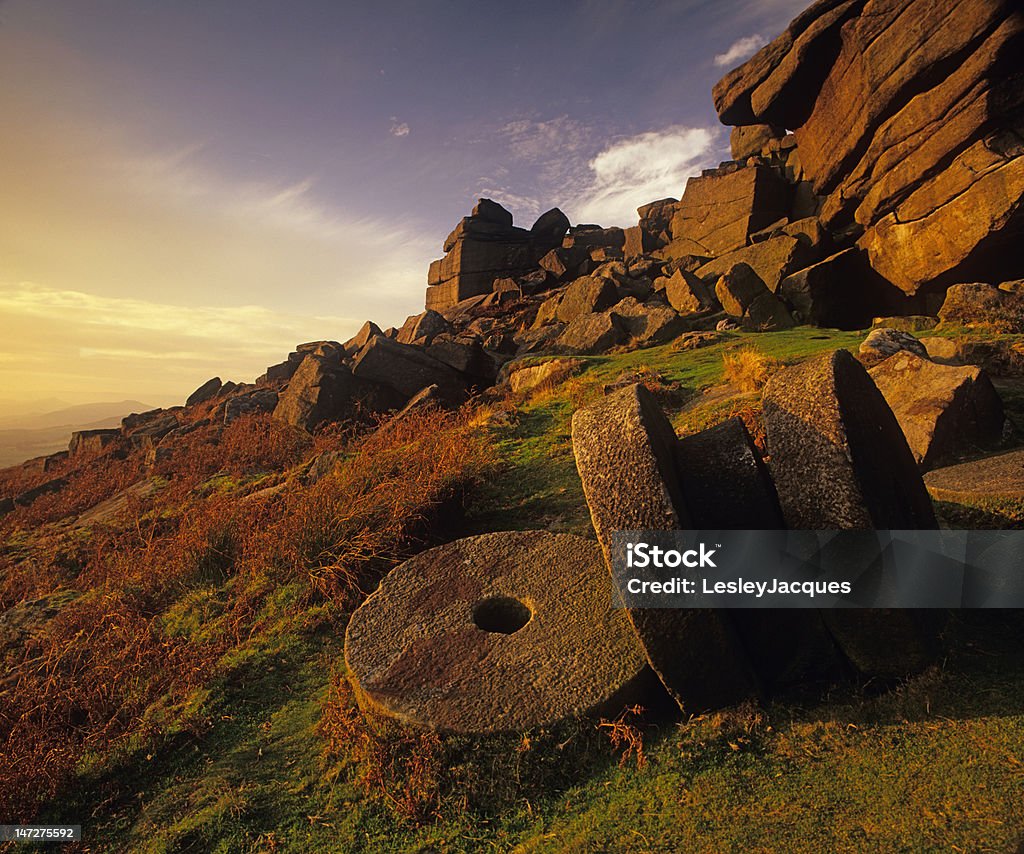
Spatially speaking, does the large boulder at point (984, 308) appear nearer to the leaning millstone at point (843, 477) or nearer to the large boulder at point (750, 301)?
the large boulder at point (750, 301)

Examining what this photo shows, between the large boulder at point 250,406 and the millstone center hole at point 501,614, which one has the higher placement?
the large boulder at point 250,406

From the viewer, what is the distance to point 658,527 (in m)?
2.65

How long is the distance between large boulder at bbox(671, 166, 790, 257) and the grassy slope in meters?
22.2

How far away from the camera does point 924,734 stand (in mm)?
2490

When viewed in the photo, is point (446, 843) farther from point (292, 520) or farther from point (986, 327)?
point (986, 327)

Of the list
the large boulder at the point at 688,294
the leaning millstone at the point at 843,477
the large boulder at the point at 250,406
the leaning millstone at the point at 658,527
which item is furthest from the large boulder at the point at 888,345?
the large boulder at the point at 250,406

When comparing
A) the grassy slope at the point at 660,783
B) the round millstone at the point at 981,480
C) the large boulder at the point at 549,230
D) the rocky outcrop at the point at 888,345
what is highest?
the large boulder at the point at 549,230

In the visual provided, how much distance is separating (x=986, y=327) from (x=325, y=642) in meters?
11.0

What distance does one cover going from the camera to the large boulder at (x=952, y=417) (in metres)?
4.98

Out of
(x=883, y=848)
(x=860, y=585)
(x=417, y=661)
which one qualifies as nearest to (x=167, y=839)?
(x=417, y=661)

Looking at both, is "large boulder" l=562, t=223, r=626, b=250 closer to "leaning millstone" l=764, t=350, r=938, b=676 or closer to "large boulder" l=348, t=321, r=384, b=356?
"large boulder" l=348, t=321, r=384, b=356

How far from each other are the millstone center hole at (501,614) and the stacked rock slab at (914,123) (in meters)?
→ 15.6

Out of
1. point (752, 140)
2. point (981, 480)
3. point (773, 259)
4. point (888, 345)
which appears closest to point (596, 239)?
point (752, 140)

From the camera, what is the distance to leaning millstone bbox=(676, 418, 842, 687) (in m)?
2.94
